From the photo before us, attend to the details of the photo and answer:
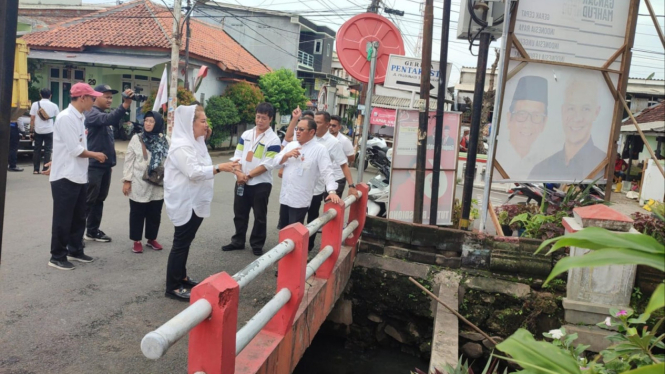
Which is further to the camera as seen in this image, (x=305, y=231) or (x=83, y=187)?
(x=83, y=187)

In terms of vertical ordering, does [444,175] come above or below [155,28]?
below

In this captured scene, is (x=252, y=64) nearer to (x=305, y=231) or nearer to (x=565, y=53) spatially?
(x=565, y=53)

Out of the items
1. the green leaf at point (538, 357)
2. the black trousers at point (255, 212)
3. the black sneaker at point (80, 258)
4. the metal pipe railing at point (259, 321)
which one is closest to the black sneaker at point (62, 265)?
the black sneaker at point (80, 258)

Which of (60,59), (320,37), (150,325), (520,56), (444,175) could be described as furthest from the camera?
(320,37)

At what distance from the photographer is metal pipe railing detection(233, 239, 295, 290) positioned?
2.44m

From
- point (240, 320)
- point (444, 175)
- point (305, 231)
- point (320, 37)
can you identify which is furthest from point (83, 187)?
point (320, 37)

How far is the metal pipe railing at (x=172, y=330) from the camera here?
5.64 ft

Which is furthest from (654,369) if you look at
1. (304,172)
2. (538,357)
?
(304,172)

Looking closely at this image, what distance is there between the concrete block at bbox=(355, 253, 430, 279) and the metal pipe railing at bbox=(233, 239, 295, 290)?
2409mm

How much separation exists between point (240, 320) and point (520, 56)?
400 cm

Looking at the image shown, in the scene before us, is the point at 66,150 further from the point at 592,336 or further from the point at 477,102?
the point at 592,336

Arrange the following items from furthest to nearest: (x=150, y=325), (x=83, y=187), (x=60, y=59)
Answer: (x=60, y=59), (x=83, y=187), (x=150, y=325)

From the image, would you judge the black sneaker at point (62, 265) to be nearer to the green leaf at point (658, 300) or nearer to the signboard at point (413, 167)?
the signboard at point (413, 167)

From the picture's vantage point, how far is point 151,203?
5.77 metres
